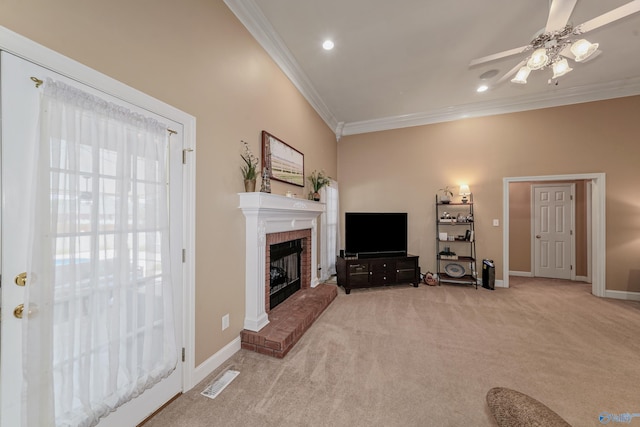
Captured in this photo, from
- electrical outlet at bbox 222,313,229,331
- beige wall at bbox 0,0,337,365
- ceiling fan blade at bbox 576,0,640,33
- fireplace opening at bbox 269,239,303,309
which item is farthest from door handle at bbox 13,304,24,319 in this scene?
ceiling fan blade at bbox 576,0,640,33

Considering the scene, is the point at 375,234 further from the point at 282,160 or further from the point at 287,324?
the point at 287,324

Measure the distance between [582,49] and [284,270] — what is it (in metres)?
3.83

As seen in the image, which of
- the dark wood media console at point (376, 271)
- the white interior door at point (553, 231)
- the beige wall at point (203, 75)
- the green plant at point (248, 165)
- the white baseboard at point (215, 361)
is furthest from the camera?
the white interior door at point (553, 231)

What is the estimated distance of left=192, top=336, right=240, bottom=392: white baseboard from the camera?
6.21 ft

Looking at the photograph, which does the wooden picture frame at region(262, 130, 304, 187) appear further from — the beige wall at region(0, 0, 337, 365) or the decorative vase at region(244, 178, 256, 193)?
the decorative vase at region(244, 178, 256, 193)

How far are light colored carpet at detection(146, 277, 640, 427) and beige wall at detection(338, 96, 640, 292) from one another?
148 centimetres

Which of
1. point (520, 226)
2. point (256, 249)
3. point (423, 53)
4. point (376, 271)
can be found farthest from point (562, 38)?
point (520, 226)

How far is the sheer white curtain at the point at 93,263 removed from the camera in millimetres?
1052

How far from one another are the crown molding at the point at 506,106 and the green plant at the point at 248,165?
337 centimetres

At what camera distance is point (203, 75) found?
1.95 meters

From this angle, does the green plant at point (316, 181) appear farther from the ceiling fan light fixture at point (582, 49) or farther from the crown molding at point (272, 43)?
the ceiling fan light fixture at point (582, 49)

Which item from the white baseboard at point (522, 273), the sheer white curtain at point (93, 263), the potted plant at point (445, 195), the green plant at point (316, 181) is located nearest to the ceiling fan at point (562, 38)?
the potted plant at point (445, 195)

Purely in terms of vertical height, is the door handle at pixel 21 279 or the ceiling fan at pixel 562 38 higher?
the ceiling fan at pixel 562 38

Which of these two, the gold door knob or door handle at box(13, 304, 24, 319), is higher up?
the gold door knob
